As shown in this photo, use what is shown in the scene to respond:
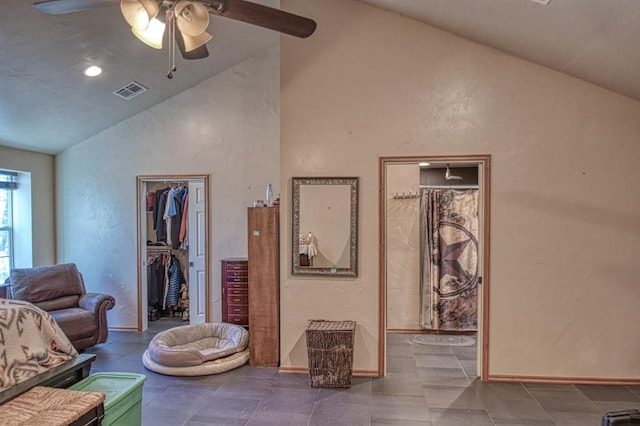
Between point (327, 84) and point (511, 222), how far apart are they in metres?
2.16

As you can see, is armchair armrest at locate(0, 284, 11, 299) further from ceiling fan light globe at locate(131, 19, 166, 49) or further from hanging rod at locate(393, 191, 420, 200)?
hanging rod at locate(393, 191, 420, 200)

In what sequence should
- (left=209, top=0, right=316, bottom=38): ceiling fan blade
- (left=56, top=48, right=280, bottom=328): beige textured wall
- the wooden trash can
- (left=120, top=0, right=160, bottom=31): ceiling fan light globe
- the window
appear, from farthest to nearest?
(left=56, top=48, right=280, bottom=328): beige textured wall < the window < the wooden trash can < (left=209, top=0, right=316, bottom=38): ceiling fan blade < (left=120, top=0, right=160, bottom=31): ceiling fan light globe

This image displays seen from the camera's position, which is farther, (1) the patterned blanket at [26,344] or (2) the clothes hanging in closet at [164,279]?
(2) the clothes hanging in closet at [164,279]

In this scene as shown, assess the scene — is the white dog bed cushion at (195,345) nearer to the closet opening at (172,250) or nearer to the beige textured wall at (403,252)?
the closet opening at (172,250)

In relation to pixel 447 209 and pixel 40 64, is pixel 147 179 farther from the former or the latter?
pixel 447 209

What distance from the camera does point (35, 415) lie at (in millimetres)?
1801

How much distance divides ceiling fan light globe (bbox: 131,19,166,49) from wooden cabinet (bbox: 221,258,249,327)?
268 cm

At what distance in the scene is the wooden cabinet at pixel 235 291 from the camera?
439cm

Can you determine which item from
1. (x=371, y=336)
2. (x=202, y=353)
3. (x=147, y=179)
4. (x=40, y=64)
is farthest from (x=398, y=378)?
(x=40, y=64)

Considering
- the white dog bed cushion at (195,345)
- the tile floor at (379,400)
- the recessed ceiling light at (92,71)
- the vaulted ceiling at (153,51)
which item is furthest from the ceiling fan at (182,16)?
the white dog bed cushion at (195,345)

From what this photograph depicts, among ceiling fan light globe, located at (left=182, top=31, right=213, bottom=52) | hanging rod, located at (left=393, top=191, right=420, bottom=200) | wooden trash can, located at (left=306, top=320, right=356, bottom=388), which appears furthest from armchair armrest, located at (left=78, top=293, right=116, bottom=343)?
hanging rod, located at (left=393, top=191, right=420, bottom=200)

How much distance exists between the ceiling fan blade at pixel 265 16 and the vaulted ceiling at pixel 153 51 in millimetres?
1073

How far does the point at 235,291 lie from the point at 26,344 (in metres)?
2.30

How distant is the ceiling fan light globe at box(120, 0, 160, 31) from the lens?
1.97 meters
